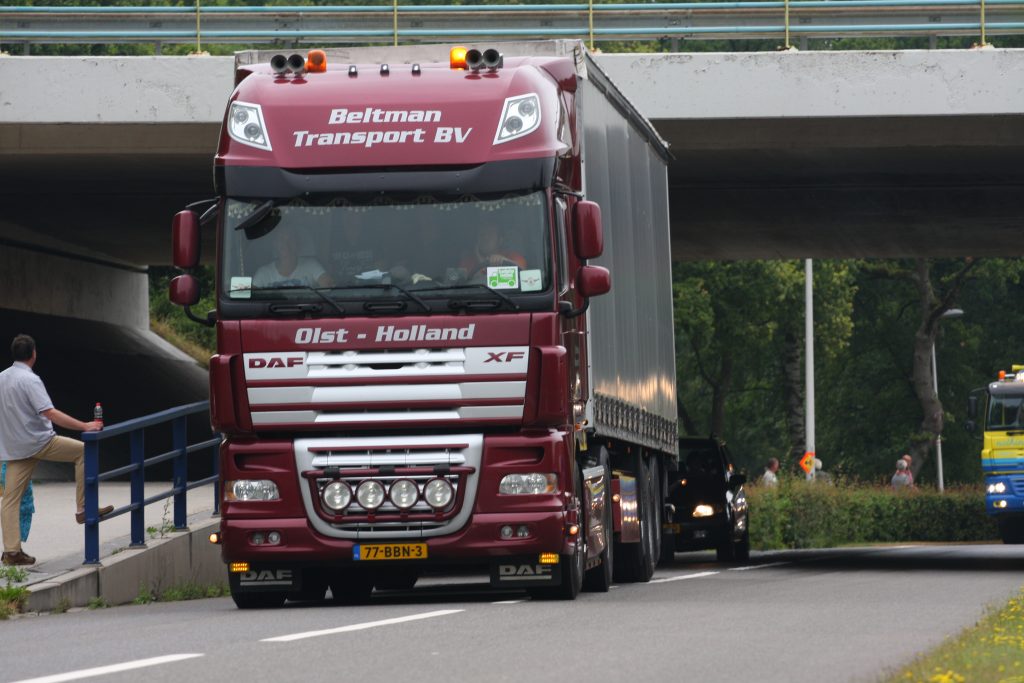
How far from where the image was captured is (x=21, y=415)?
15086mm

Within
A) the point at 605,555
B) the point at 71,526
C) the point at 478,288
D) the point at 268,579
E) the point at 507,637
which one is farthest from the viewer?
the point at 71,526

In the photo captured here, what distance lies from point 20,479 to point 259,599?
2.26 metres

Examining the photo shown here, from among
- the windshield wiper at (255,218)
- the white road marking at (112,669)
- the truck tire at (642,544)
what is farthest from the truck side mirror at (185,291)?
the truck tire at (642,544)

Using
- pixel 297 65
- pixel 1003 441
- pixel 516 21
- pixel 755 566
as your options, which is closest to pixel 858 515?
pixel 1003 441

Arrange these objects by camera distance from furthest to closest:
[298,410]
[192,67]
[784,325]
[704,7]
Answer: [784,325]
[704,7]
[192,67]
[298,410]

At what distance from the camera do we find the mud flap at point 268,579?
1348 centimetres

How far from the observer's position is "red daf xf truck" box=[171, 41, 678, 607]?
42.1ft

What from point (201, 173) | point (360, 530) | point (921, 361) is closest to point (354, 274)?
point (360, 530)

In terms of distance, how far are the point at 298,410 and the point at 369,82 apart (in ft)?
7.77

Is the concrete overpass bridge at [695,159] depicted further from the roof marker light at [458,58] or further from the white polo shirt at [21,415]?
the white polo shirt at [21,415]

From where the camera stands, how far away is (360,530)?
1304 cm

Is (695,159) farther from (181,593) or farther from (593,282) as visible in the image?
(593,282)

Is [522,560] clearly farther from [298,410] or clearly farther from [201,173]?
[201,173]

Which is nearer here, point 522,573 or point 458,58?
point 522,573
